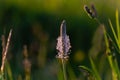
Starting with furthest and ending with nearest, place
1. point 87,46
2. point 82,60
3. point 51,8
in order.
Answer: point 51,8 → point 87,46 → point 82,60

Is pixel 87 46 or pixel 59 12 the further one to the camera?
pixel 59 12

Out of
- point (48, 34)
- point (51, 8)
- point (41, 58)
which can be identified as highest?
point (51, 8)

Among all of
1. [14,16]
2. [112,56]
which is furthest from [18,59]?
[112,56]

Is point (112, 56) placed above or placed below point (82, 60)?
below

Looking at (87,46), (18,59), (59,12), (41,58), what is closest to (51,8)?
(59,12)

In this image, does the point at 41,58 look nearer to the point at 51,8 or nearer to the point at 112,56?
the point at 112,56

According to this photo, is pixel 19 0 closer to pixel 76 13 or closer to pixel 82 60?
pixel 76 13

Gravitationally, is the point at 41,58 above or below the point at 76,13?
below

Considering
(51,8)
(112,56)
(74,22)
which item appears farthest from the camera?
(51,8)

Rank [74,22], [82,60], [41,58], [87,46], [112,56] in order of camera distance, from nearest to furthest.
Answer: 1. [112,56]
2. [41,58]
3. [82,60]
4. [87,46]
5. [74,22]
